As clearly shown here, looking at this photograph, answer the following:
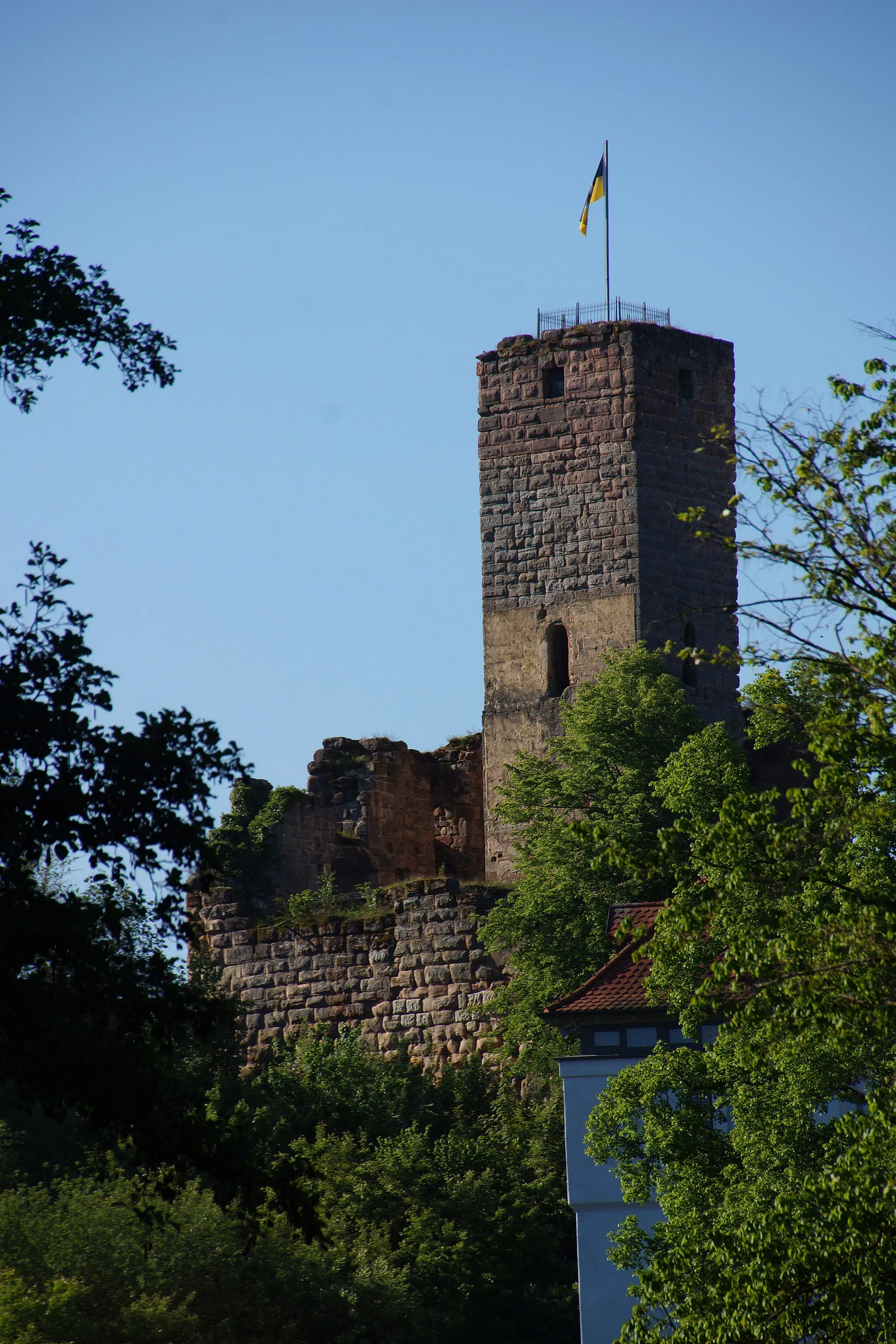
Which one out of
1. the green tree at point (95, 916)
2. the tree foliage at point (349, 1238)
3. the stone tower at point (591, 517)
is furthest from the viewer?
the stone tower at point (591, 517)

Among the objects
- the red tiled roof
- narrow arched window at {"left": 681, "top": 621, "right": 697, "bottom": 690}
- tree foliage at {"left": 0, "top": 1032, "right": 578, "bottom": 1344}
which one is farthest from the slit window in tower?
the red tiled roof

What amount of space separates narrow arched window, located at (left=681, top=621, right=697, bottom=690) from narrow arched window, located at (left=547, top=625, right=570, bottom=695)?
169 cm

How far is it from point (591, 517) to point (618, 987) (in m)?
11.3

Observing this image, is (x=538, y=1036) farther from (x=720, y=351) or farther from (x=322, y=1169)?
(x=720, y=351)

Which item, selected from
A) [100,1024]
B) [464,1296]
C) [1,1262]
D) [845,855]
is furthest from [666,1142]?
[100,1024]

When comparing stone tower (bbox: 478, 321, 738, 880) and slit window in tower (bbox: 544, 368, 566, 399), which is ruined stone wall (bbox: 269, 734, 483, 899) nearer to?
stone tower (bbox: 478, 321, 738, 880)

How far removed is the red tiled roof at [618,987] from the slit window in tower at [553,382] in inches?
463

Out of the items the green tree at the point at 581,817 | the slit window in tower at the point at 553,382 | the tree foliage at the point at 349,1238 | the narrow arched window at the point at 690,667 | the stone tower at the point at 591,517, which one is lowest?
the tree foliage at the point at 349,1238

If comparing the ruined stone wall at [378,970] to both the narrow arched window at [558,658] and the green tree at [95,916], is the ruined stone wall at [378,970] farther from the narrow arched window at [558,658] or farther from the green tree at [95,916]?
the green tree at [95,916]

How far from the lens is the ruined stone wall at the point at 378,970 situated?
1282 inches

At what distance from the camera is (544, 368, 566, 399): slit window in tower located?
121 feet

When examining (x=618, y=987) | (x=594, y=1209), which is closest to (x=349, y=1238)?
(x=594, y=1209)

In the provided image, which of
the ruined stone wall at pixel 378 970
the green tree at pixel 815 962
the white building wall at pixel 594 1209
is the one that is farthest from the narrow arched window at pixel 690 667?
the green tree at pixel 815 962

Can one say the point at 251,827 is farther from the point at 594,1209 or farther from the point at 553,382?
the point at 594,1209
